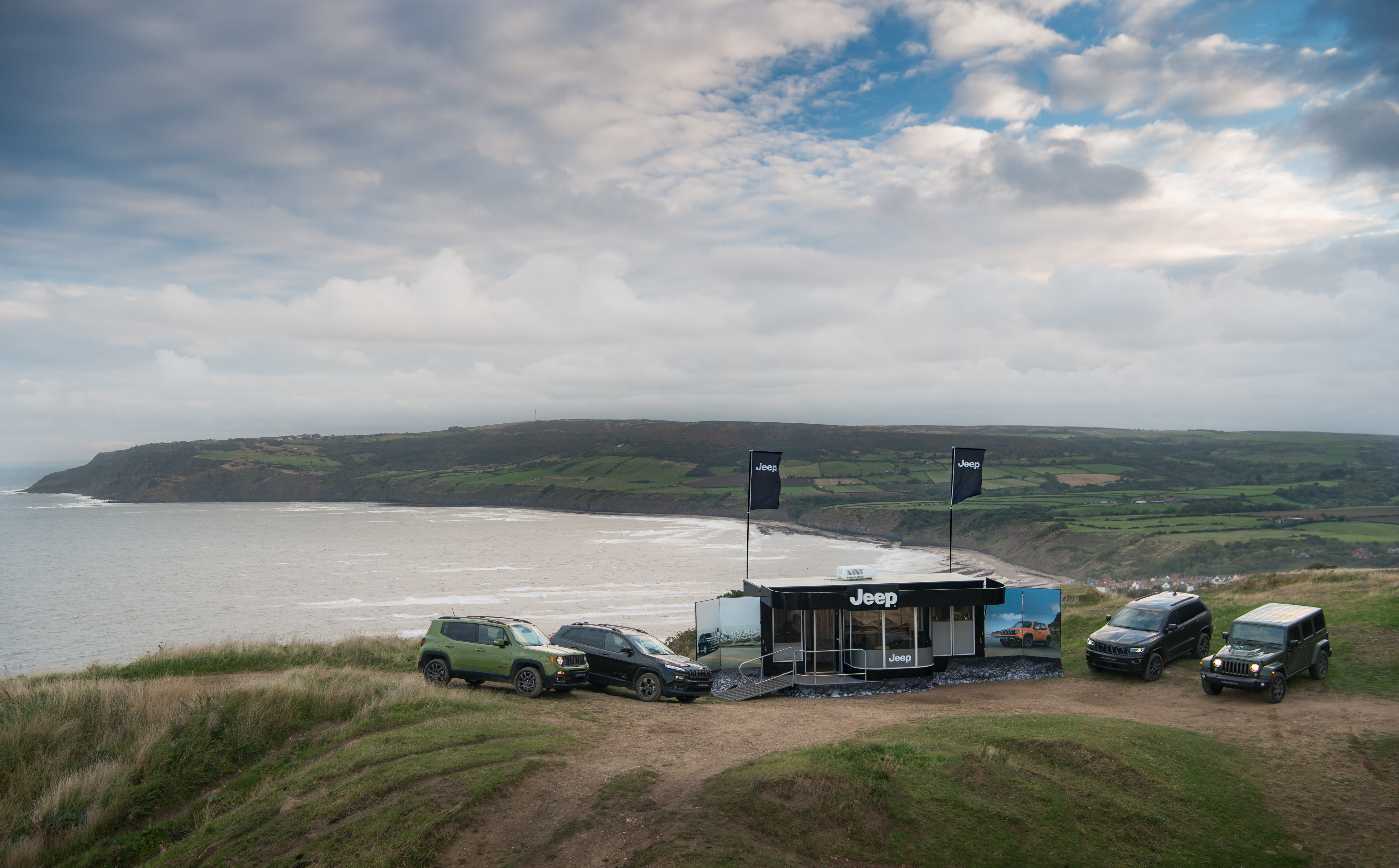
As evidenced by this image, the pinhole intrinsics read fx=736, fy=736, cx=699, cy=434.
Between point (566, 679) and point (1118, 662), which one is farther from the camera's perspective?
point (1118, 662)

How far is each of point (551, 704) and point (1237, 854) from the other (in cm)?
1226

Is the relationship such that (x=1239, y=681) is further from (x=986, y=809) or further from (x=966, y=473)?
(x=986, y=809)

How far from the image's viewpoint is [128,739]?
13.5 metres

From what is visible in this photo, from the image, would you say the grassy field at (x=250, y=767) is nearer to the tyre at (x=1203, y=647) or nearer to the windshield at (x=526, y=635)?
the windshield at (x=526, y=635)

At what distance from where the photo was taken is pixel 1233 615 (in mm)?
25016

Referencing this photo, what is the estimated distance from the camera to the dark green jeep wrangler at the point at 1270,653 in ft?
55.8

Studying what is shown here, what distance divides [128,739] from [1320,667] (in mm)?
26417

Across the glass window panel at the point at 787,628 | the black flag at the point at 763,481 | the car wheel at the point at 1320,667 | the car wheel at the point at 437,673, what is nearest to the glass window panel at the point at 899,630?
the glass window panel at the point at 787,628

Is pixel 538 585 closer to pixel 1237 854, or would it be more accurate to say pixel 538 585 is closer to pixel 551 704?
pixel 551 704

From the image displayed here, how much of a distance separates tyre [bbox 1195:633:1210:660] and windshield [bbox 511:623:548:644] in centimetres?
1888

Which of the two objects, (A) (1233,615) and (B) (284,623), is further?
(B) (284,623)

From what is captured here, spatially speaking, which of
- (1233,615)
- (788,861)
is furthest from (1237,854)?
(1233,615)

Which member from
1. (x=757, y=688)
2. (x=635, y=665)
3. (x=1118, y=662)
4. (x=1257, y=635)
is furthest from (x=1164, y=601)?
(x=635, y=665)

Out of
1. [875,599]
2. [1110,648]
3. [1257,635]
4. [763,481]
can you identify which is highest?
[763,481]
